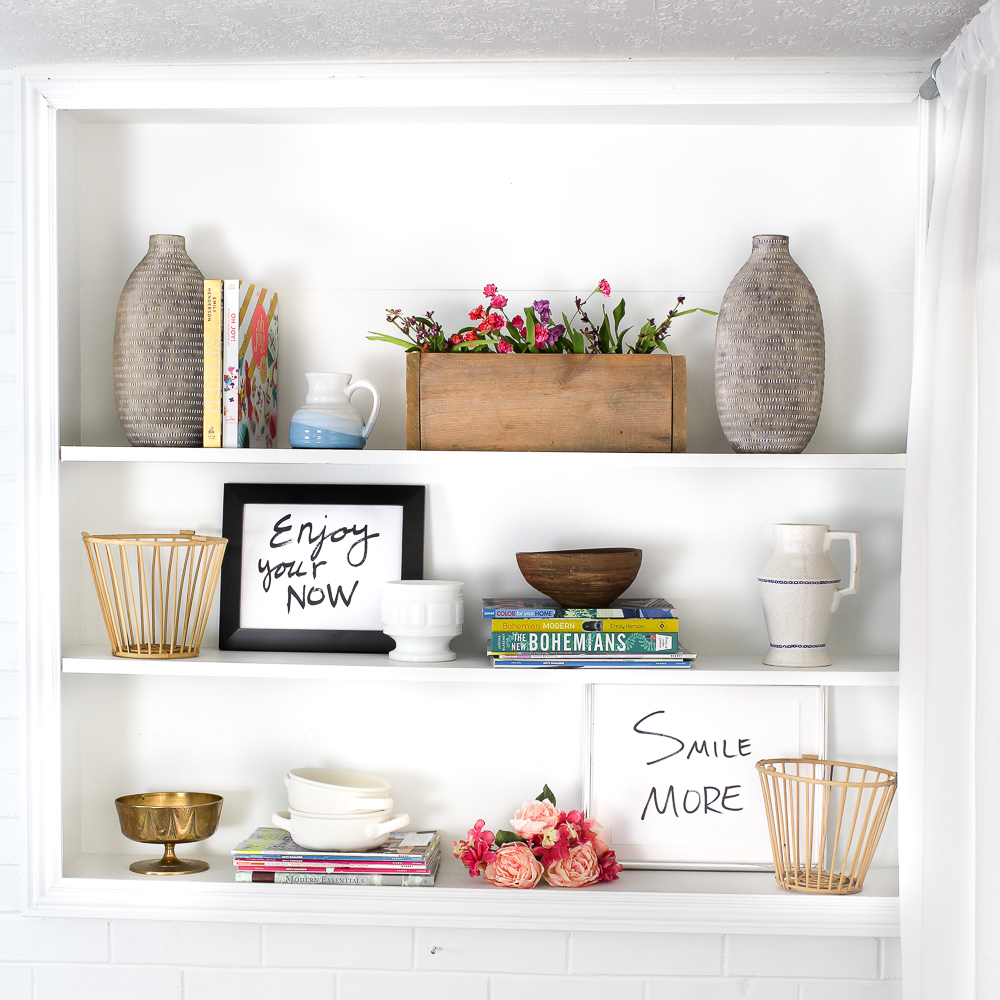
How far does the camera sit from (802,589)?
4.77 feet

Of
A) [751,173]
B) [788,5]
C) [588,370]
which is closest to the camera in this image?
[788,5]

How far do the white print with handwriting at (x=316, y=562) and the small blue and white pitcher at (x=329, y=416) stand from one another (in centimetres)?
17

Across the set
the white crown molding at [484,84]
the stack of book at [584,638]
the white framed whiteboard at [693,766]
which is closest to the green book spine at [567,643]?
the stack of book at [584,638]

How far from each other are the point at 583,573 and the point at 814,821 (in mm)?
537

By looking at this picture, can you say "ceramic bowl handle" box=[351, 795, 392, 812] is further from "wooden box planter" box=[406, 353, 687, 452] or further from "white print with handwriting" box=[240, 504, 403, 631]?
"wooden box planter" box=[406, 353, 687, 452]

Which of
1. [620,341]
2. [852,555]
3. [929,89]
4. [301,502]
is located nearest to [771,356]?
[620,341]

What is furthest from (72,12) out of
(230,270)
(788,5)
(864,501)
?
(864,501)

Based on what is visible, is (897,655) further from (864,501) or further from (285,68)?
(285,68)

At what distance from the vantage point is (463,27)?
1366 millimetres

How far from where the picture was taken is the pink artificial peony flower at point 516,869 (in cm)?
146

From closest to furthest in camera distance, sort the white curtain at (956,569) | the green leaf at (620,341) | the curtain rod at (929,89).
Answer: the white curtain at (956,569) → the curtain rod at (929,89) → the green leaf at (620,341)

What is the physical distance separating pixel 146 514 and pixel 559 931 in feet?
3.22

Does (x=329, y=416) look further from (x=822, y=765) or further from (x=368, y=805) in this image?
(x=822, y=765)

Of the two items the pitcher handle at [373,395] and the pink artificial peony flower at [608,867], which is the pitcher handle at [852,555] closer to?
the pink artificial peony flower at [608,867]
